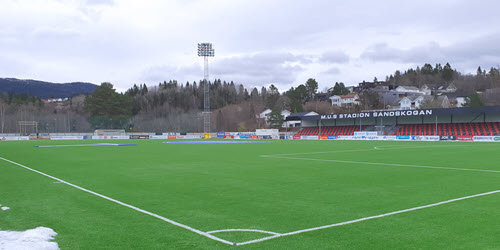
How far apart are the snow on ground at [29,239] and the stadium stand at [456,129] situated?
60490 mm

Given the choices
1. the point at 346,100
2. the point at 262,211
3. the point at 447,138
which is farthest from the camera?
the point at 346,100

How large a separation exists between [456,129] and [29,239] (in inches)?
→ 2621

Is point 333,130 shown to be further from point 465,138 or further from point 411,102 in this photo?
point 411,102

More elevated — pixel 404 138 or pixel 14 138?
pixel 14 138

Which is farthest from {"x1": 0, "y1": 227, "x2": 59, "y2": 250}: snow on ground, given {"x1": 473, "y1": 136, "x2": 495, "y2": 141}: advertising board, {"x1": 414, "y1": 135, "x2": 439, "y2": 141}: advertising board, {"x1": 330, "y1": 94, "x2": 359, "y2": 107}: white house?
{"x1": 330, "y1": 94, "x2": 359, "y2": 107}: white house

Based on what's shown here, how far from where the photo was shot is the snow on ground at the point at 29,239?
18.6ft

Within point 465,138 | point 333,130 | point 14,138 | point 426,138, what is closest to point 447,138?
point 465,138

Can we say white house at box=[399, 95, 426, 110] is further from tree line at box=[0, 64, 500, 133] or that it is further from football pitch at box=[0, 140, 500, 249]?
football pitch at box=[0, 140, 500, 249]

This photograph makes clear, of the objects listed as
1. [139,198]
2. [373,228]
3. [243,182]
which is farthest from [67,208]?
[373,228]

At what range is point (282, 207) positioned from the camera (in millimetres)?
8836

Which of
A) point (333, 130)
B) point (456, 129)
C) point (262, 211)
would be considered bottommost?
point (262, 211)

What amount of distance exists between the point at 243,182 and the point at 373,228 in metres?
6.93

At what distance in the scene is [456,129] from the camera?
61719 millimetres

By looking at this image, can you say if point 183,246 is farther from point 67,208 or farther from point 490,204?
point 490,204
